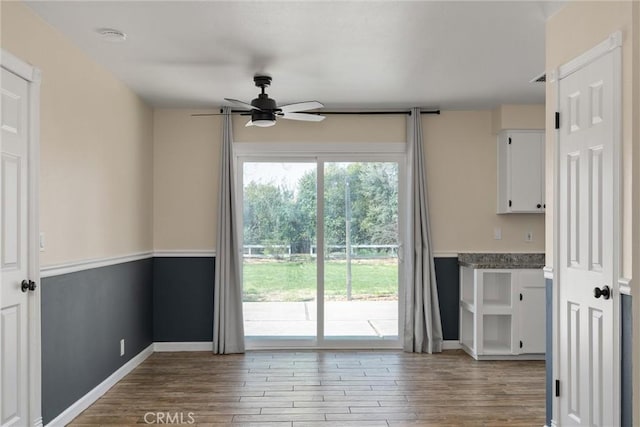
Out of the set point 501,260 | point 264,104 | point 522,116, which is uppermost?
point 522,116

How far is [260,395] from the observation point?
4.29 metres

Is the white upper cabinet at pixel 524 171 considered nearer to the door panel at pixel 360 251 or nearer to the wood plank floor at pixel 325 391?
the door panel at pixel 360 251

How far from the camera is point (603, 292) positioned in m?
2.74

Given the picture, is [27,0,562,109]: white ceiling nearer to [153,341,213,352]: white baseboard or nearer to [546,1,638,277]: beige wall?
[546,1,638,277]: beige wall

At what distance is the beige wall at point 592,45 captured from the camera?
102 inches

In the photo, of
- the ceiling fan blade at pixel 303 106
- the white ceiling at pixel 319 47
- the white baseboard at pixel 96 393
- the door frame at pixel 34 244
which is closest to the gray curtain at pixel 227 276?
the white baseboard at pixel 96 393

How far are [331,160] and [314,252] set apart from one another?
3.30ft

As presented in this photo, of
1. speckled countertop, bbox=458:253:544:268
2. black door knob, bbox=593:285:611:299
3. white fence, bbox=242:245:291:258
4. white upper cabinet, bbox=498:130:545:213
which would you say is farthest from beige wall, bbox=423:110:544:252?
black door knob, bbox=593:285:611:299

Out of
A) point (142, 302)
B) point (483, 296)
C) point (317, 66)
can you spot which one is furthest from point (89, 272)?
point (483, 296)

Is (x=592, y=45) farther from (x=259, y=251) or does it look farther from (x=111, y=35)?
(x=259, y=251)

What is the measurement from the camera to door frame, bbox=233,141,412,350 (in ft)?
19.5

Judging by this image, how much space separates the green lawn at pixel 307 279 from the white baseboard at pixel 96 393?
4.22ft

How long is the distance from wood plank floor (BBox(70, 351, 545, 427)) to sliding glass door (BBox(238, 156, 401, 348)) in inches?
14.0

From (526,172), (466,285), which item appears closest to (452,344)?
(466,285)
